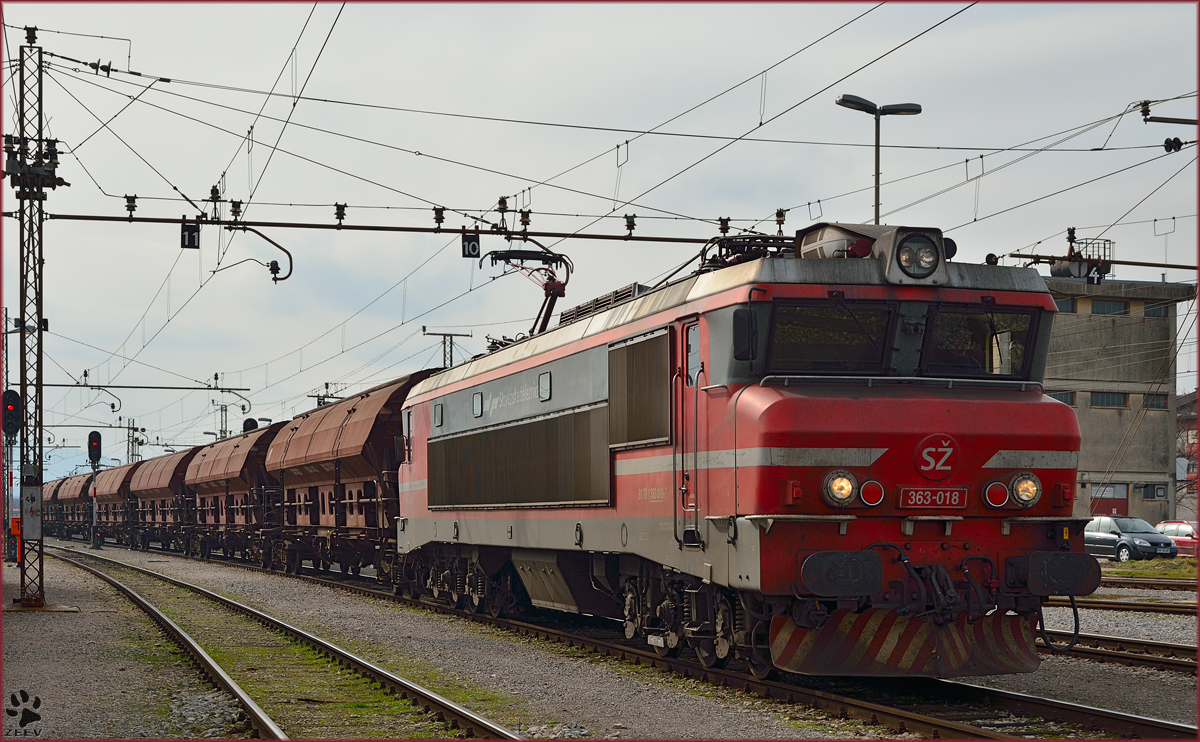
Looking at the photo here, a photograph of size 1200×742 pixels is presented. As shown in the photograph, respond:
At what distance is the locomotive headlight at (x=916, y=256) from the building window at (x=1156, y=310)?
57.3 metres

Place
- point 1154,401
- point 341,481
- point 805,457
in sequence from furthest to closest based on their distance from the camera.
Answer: point 1154,401, point 341,481, point 805,457

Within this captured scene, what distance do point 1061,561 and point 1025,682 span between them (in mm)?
2605

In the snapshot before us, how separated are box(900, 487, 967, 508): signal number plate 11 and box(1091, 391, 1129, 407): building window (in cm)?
5546

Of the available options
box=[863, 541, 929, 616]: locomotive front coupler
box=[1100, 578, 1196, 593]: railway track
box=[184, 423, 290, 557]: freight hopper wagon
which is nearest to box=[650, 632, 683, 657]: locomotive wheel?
box=[863, 541, 929, 616]: locomotive front coupler

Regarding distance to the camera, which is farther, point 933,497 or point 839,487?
point 933,497

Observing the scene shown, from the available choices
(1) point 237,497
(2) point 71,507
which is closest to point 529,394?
(1) point 237,497

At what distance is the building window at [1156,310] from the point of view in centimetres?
6341

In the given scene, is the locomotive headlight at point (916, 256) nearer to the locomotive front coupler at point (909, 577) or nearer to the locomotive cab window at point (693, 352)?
the locomotive cab window at point (693, 352)

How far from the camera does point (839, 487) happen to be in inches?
424

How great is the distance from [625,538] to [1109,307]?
183 feet

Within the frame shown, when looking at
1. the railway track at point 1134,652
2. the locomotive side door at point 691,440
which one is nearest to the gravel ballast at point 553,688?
the locomotive side door at point 691,440

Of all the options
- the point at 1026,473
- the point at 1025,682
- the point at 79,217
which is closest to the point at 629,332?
the point at 1026,473

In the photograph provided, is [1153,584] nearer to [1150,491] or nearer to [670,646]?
[670,646]

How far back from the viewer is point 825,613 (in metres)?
10.9
